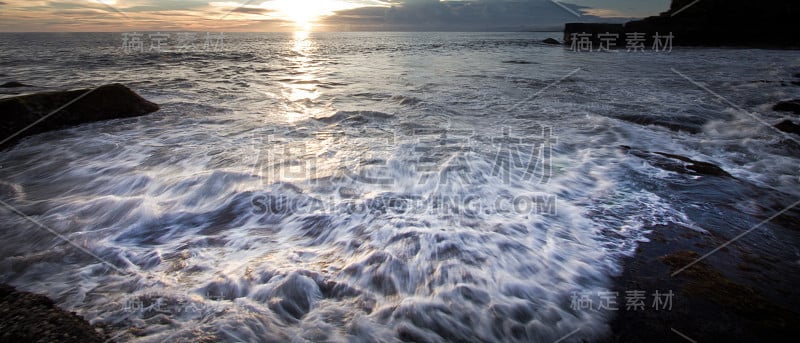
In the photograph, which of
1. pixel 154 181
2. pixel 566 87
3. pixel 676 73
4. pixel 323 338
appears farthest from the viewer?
pixel 676 73

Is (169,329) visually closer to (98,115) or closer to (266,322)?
(266,322)

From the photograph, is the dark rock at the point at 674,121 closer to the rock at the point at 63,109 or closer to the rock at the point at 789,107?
the rock at the point at 789,107

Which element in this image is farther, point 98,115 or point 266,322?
point 98,115

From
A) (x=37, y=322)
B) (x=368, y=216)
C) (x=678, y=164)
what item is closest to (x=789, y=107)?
(x=678, y=164)

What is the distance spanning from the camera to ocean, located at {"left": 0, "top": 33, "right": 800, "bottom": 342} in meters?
2.31

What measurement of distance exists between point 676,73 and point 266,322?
714 inches

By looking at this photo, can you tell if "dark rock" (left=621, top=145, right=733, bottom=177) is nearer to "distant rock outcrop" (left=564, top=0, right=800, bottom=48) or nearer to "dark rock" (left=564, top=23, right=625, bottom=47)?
"dark rock" (left=564, top=23, right=625, bottom=47)

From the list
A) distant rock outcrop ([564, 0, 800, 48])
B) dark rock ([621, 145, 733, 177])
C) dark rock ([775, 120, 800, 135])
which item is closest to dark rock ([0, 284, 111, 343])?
dark rock ([621, 145, 733, 177])

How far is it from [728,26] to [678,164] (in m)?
47.3

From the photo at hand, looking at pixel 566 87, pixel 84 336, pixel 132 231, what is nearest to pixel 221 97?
pixel 132 231

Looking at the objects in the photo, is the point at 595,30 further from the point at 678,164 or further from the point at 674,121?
the point at 678,164

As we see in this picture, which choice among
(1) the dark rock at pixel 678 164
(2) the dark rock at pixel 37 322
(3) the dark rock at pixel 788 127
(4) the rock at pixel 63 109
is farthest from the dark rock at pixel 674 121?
(4) the rock at pixel 63 109

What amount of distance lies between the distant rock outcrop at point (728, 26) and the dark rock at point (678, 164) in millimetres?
40595

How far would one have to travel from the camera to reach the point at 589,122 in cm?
710
